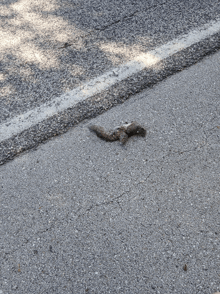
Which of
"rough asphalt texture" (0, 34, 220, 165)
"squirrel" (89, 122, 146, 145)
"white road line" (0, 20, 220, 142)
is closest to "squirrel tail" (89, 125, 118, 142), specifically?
"squirrel" (89, 122, 146, 145)

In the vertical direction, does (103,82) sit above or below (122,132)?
above

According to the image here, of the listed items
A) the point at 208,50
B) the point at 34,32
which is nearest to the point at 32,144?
the point at 34,32

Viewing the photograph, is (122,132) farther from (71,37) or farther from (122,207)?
(71,37)

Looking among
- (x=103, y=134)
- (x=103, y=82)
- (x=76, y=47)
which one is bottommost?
(x=103, y=134)

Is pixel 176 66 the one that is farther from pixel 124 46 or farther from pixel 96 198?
pixel 96 198

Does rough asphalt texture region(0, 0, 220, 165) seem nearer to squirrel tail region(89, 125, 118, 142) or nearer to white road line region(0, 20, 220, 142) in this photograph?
white road line region(0, 20, 220, 142)

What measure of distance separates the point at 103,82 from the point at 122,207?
140 cm

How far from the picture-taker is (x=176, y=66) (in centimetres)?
292

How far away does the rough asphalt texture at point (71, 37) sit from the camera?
286 cm

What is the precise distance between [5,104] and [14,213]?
120 cm

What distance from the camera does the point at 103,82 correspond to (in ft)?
9.24

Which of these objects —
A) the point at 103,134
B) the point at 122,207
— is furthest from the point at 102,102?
the point at 122,207

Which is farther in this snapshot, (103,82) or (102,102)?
(103,82)

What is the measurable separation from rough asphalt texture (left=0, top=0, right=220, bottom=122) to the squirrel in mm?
702
